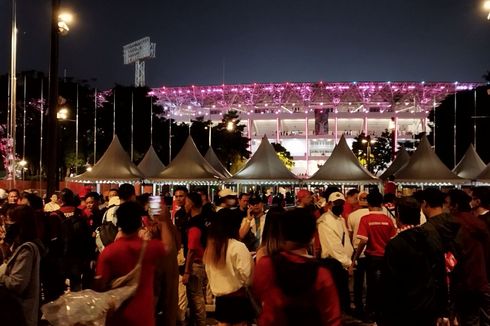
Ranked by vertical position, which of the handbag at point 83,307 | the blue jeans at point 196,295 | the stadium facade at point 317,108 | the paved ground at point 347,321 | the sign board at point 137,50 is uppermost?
the sign board at point 137,50

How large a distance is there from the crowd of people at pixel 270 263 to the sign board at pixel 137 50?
10216 centimetres

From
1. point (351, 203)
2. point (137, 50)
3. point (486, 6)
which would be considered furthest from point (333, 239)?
point (137, 50)

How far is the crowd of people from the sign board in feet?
335

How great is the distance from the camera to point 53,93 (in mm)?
12219

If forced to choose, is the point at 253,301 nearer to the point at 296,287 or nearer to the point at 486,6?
the point at 296,287

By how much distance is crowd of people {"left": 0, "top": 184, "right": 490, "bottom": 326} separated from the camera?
3.54m

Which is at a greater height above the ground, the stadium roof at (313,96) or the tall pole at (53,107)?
the stadium roof at (313,96)

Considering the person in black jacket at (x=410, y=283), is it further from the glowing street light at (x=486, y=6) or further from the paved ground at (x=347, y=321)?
the glowing street light at (x=486, y=6)

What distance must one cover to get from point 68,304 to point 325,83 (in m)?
97.1

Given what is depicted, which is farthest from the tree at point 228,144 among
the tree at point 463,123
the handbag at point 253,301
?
the handbag at point 253,301

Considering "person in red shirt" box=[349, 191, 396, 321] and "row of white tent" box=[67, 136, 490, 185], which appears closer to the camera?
"person in red shirt" box=[349, 191, 396, 321]

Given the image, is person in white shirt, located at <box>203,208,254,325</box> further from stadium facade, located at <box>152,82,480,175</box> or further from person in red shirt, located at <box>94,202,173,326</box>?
stadium facade, located at <box>152,82,480,175</box>

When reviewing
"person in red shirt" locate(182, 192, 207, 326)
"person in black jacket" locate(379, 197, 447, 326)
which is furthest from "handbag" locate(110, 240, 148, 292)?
"person in red shirt" locate(182, 192, 207, 326)

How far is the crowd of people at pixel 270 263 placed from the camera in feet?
11.6
